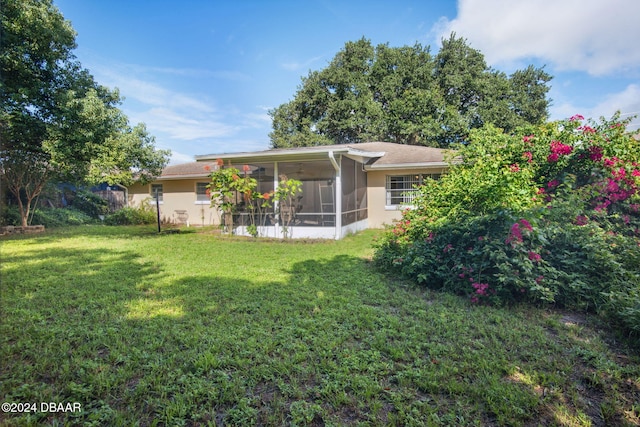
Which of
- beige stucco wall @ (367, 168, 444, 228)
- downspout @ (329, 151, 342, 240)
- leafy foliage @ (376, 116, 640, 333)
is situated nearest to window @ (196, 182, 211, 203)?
beige stucco wall @ (367, 168, 444, 228)

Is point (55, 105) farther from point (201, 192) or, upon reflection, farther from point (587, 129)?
point (587, 129)

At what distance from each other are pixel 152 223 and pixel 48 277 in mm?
11182

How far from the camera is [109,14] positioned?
690cm

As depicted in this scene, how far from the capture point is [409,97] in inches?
829

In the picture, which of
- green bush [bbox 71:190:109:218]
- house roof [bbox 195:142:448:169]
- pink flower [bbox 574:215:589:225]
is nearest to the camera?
pink flower [bbox 574:215:589:225]

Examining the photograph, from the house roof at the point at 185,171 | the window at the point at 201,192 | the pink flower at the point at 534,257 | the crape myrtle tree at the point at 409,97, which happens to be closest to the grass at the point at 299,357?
the pink flower at the point at 534,257

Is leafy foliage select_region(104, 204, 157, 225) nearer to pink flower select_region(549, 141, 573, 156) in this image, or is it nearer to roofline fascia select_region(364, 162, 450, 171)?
roofline fascia select_region(364, 162, 450, 171)

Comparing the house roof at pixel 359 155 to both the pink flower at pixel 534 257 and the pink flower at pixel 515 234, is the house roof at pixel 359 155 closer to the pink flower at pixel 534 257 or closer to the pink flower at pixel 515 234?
the pink flower at pixel 515 234

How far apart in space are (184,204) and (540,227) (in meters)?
15.4

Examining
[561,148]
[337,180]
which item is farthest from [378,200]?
[561,148]

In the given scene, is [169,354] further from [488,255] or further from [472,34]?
[472,34]

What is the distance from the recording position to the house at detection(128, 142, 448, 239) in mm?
9648

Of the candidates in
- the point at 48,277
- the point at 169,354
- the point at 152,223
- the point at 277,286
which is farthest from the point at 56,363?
the point at 152,223

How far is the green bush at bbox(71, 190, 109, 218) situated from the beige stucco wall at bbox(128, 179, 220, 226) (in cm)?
275
